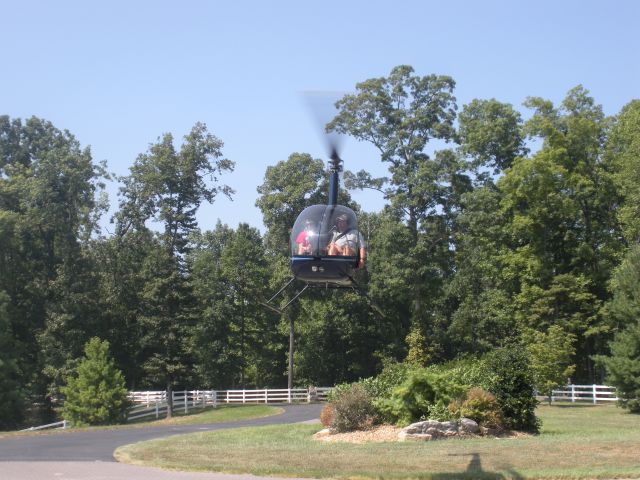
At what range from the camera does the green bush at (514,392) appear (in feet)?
74.1

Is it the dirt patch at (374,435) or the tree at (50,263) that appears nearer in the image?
the dirt patch at (374,435)

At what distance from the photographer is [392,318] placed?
60094 millimetres

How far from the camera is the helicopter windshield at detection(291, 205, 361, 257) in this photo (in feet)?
55.7

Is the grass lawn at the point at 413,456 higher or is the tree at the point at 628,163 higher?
the tree at the point at 628,163

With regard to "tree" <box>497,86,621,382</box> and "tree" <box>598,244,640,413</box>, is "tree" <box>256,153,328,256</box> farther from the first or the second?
"tree" <box>598,244,640,413</box>

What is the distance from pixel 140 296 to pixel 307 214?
141 feet

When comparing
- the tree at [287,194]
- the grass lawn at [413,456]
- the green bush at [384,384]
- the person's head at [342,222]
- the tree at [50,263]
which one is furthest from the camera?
the tree at [50,263]

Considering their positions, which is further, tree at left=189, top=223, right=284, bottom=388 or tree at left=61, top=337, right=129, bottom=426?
tree at left=189, top=223, right=284, bottom=388

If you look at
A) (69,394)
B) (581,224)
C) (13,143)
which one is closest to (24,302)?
(69,394)

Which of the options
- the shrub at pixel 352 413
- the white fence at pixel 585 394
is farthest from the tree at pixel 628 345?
the shrub at pixel 352 413

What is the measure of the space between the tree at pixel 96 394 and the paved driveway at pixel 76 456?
40.0ft

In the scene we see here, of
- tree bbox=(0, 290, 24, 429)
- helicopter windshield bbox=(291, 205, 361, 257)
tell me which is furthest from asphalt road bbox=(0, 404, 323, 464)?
tree bbox=(0, 290, 24, 429)

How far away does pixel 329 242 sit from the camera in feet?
55.7

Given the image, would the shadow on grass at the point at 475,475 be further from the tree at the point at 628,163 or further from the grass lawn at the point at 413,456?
the tree at the point at 628,163
